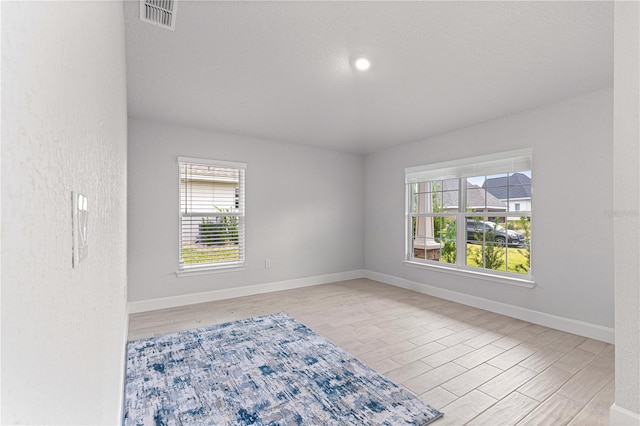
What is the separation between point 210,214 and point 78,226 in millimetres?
4062

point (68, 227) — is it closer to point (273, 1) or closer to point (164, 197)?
point (273, 1)

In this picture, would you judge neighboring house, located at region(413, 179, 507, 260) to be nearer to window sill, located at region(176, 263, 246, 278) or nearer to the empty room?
the empty room

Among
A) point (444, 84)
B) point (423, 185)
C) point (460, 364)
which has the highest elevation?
point (444, 84)

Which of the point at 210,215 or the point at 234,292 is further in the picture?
the point at 234,292

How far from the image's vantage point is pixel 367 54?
8.00 feet

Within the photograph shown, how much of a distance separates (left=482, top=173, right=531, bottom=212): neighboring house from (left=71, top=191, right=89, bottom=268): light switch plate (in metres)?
4.25

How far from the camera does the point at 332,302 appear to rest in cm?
430

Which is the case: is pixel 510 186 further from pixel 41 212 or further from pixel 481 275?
pixel 41 212

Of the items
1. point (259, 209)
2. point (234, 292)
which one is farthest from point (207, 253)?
point (259, 209)

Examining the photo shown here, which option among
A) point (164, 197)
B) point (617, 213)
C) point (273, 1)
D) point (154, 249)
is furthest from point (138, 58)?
point (617, 213)

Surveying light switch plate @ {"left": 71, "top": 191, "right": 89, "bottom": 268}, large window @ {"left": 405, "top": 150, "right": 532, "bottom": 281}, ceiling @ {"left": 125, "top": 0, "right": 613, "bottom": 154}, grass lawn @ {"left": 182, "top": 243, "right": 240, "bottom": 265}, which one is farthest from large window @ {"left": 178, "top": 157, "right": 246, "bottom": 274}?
light switch plate @ {"left": 71, "top": 191, "right": 89, "bottom": 268}

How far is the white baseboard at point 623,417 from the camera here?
167 centimetres

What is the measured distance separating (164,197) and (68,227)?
402 centimetres

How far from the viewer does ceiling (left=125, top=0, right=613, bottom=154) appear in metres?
2.00
